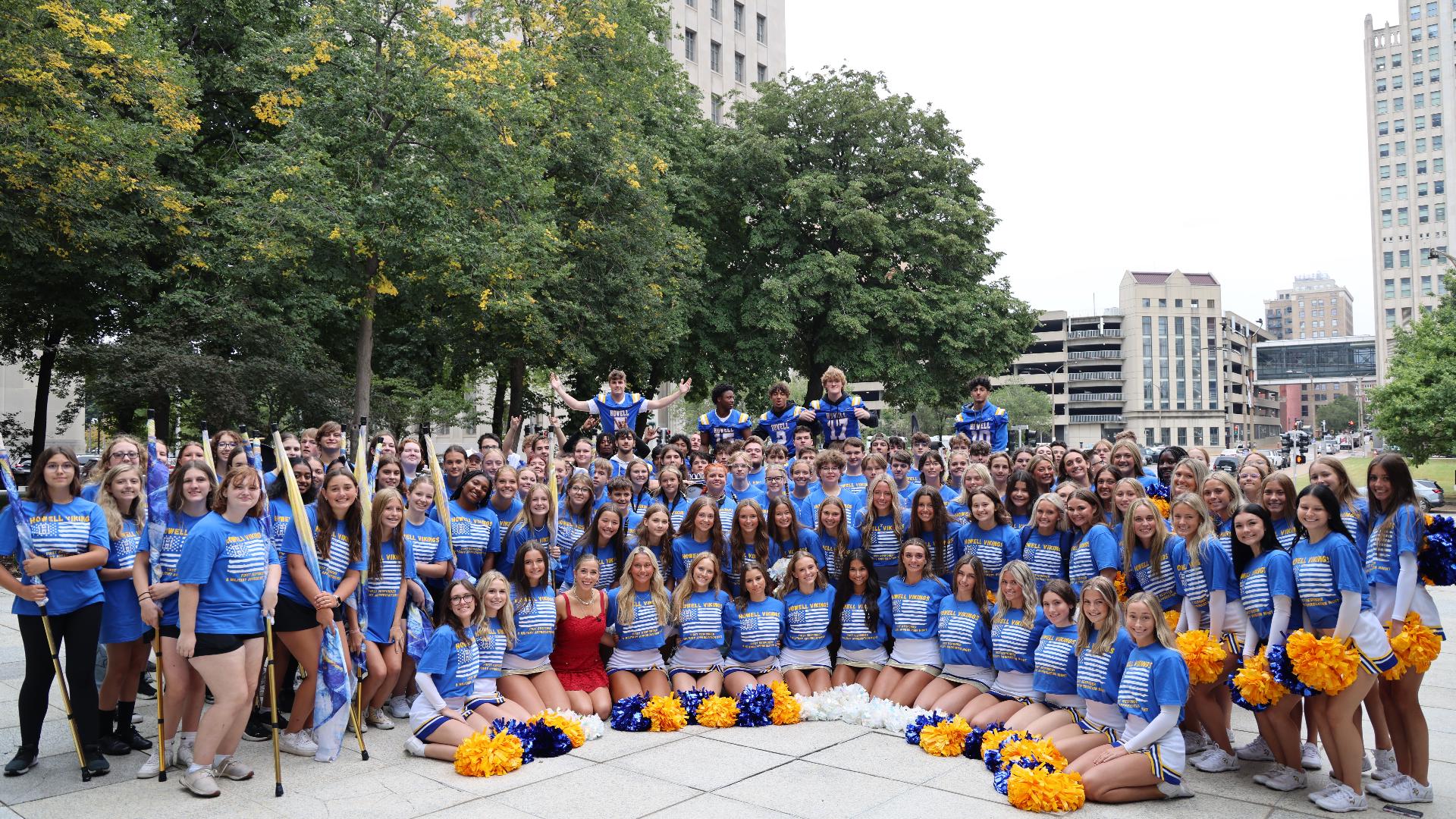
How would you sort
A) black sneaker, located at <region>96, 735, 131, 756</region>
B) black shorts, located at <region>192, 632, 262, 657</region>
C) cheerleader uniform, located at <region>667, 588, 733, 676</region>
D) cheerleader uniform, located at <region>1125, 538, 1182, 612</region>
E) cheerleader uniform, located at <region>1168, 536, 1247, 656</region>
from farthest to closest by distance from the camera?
cheerleader uniform, located at <region>667, 588, 733, 676</region>
cheerleader uniform, located at <region>1125, 538, 1182, 612</region>
black sneaker, located at <region>96, 735, 131, 756</region>
cheerleader uniform, located at <region>1168, 536, 1247, 656</region>
black shorts, located at <region>192, 632, 262, 657</region>

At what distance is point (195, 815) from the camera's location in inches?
220

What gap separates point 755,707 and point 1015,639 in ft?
6.28

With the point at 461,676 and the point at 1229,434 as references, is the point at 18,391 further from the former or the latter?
the point at 1229,434

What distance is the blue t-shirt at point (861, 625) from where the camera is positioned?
8062 millimetres

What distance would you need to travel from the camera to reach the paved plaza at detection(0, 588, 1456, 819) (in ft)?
18.6

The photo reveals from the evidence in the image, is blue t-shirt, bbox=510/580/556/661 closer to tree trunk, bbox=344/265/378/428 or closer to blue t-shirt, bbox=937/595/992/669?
blue t-shirt, bbox=937/595/992/669

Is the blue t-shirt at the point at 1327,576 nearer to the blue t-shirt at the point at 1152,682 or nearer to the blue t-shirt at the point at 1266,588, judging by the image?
the blue t-shirt at the point at 1266,588

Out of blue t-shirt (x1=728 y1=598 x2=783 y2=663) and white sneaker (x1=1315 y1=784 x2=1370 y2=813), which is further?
blue t-shirt (x1=728 y1=598 x2=783 y2=663)

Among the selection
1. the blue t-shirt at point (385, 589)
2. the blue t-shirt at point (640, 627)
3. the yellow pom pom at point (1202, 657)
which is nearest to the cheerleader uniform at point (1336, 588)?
the yellow pom pom at point (1202, 657)

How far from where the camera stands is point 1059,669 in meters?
6.73

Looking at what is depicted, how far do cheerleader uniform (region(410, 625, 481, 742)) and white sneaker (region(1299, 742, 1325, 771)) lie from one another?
17.6 ft

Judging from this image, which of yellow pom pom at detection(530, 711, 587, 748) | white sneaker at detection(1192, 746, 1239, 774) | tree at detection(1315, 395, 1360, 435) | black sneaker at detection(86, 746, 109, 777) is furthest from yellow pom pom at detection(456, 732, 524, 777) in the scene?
tree at detection(1315, 395, 1360, 435)

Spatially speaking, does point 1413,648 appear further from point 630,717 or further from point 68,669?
point 68,669

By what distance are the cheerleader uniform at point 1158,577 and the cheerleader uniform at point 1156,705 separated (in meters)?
0.94
